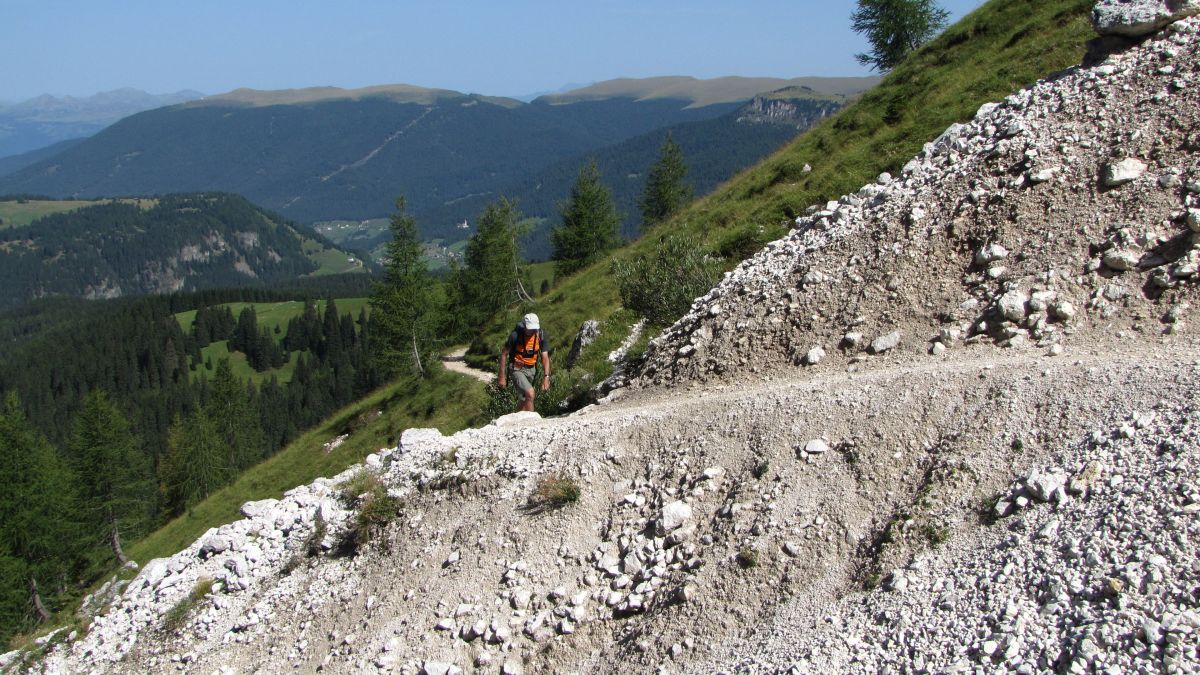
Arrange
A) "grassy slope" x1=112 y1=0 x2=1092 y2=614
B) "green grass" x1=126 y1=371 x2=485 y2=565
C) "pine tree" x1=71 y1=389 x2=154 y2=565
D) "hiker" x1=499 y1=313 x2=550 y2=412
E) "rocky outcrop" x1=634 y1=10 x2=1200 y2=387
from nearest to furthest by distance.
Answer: "rocky outcrop" x1=634 y1=10 x2=1200 y2=387 < "hiker" x1=499 y1=313 x2=550 y2=412 < "grassy slope" x1=112 y1=0 x2=1092 y2=614 < "green grass" x1=126 y1=371 x2=485 y2=565 < "pine tree" x1=71 y1=389 x2=154 y2=565

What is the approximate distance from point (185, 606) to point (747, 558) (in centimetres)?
1115

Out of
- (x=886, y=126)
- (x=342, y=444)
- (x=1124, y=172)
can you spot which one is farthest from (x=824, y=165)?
(x=342, y=444)

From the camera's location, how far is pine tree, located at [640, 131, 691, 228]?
272 feet

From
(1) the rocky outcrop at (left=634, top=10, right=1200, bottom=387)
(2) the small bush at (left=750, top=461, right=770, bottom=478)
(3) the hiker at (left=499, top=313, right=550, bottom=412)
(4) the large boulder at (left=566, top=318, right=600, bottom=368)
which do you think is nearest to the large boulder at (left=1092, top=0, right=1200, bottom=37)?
(1) the rocky outcrop at (left=634, top=10, right=1200, bottom=387)

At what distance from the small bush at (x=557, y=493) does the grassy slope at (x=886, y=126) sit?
15508mm

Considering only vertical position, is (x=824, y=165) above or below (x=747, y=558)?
above

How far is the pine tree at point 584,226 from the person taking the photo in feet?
242

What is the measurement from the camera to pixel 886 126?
100 feet

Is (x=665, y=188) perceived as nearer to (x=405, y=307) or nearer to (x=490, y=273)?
(x=490, y=273)

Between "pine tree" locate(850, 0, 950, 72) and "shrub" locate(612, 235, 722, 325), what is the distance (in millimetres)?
36645

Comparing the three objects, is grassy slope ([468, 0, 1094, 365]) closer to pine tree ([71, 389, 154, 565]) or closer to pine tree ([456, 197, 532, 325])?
pine tree ([456, 197, 532, 325])

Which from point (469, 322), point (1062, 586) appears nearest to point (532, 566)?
point (1062, 586)

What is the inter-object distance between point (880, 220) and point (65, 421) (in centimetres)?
20453

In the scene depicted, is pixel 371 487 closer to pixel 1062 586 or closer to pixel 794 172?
pixel 1062 586
